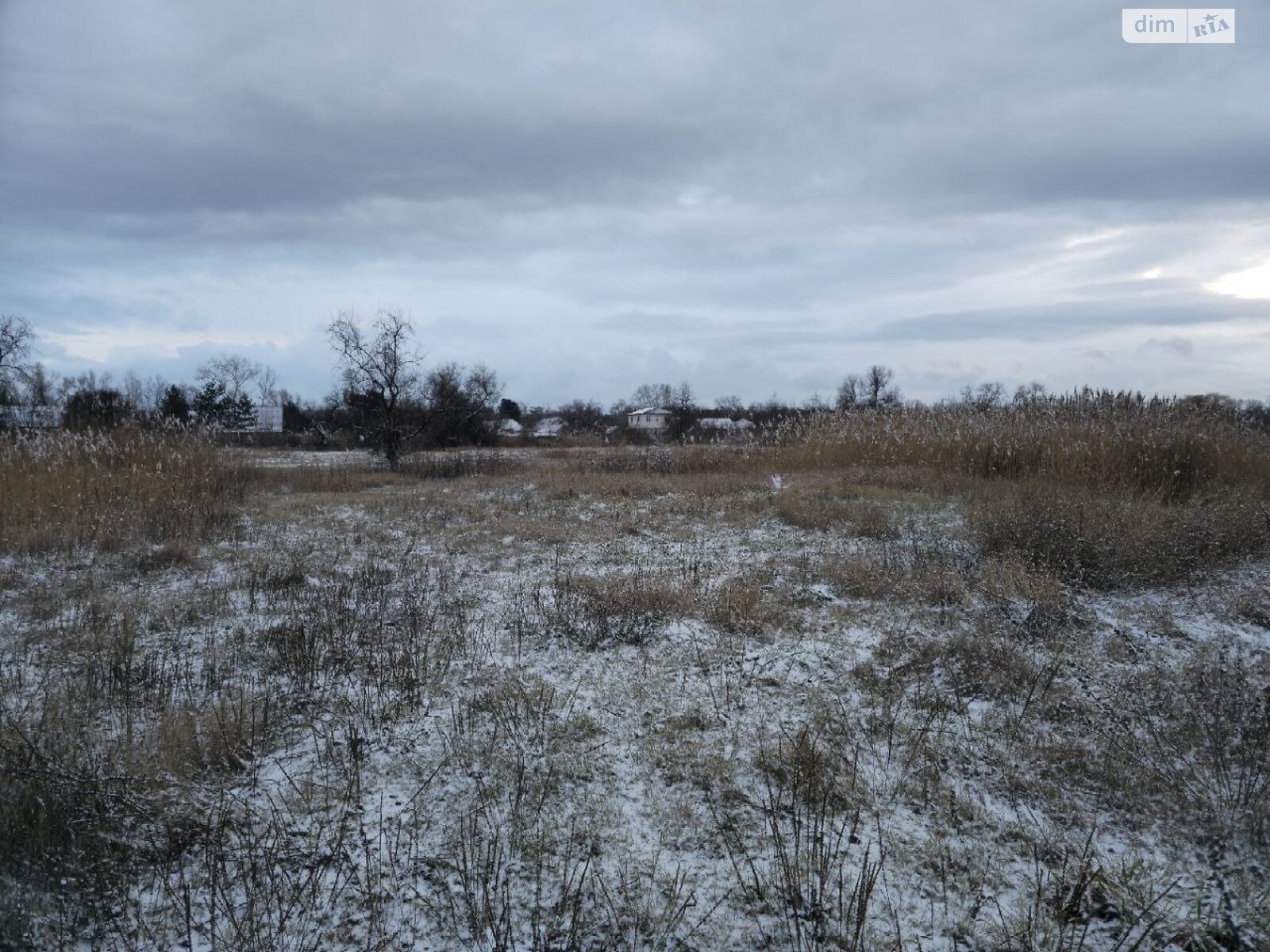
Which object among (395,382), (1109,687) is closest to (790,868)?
(1109,687)

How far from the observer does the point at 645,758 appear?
3822 millimetres

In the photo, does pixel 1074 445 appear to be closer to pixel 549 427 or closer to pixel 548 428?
pixel 548 428

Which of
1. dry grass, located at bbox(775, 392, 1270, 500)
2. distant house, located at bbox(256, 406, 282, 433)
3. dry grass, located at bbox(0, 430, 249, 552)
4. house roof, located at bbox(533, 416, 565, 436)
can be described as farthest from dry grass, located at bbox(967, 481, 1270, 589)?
distant house, located at bbox(256, 406, 282, 433)

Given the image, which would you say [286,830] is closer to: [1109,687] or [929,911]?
[929,911]

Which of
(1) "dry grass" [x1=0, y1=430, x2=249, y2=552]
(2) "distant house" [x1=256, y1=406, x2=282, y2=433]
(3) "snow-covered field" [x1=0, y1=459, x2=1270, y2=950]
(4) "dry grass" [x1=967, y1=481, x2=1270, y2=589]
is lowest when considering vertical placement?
(3) "snow-covered field" [x1=0, y1=459, x2=1270, y2=950]

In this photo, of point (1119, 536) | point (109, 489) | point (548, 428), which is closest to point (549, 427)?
point (548, 428)

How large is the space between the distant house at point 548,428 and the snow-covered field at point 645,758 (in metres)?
34.9

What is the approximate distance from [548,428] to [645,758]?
50039 millimetres

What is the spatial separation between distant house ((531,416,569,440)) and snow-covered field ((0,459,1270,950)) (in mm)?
34874

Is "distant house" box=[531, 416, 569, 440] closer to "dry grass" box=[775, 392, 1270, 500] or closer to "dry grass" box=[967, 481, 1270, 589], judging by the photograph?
"dry grass" box=[775, 392, 1270, 500]

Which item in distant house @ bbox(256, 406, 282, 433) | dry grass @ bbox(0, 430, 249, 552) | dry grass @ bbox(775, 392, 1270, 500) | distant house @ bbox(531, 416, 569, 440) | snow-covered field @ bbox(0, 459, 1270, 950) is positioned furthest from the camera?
distant house @ bbox(256, 406, 282, 433)

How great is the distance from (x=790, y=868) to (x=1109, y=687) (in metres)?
2.89

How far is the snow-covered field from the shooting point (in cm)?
274

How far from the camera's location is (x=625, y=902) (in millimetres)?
2824
